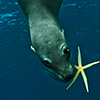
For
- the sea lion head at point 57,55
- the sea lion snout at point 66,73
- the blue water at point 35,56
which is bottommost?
the blue water at point 35,56

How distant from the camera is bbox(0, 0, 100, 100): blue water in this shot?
25.4 ft

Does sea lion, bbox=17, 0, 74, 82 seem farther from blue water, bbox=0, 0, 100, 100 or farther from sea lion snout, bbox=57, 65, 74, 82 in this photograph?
blue water, bbox=0, 0, 100, 100

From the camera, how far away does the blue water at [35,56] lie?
775 cm

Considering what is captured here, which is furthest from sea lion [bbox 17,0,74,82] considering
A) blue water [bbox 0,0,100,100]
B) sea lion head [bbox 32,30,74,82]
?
blue water [bbox 0,0,100,100]

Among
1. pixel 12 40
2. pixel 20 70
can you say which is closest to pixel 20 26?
pixel 12 40

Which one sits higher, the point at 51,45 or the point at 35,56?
the point at 51,45

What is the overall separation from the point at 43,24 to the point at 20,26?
17.5 feet

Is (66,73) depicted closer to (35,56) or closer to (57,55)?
(57,55)

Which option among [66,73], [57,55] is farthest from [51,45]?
[66,73]

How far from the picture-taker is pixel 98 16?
802 centimetres

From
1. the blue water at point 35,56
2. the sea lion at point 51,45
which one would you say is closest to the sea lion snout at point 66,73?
the sea lion at point 51,45

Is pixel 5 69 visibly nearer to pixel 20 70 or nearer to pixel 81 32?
pixel 20 70

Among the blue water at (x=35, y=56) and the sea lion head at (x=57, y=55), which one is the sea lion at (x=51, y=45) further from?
the blue water at (x=35, y=56)

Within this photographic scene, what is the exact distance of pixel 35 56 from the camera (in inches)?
315
